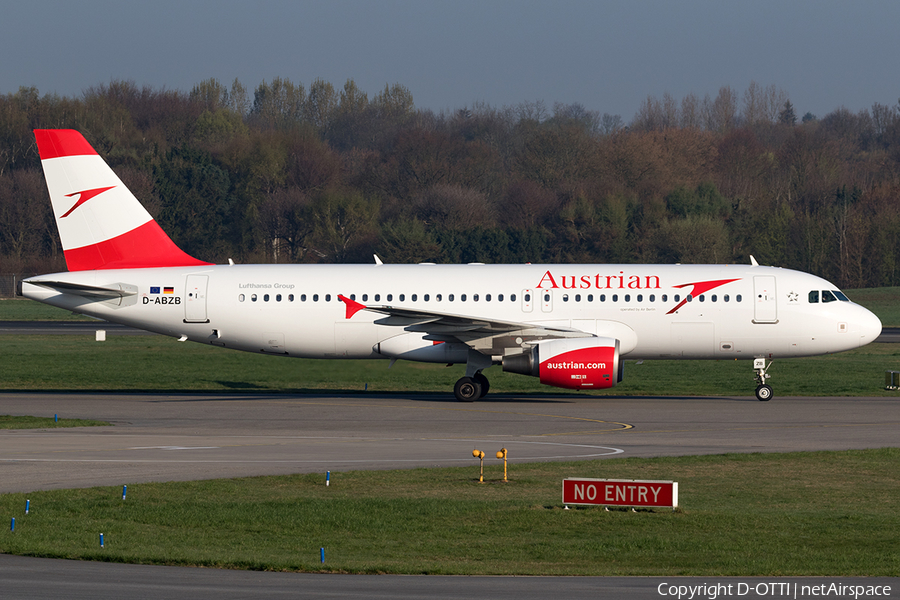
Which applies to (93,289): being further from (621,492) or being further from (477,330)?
(621,492)

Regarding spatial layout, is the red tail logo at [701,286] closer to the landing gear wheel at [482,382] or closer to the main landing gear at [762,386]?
the main landing gear at [762,386]

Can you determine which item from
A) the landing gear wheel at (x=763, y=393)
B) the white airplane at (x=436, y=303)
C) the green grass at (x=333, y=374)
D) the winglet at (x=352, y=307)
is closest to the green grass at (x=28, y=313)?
the green grass at (x=333, y=374)

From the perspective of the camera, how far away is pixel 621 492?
61.0ft

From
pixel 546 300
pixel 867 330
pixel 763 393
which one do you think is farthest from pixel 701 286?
pixel 867 330

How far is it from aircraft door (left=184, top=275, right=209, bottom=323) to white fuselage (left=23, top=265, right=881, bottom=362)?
4 centimetres

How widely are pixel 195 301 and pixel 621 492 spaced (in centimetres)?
2308

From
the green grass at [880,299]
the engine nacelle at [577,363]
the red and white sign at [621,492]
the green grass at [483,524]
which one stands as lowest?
the green grass at [483,524]

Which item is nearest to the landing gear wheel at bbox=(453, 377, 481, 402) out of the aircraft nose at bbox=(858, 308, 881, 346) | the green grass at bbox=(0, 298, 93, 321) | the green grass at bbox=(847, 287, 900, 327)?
the aircraft nose at bbox=(858, 308, 881, 346)

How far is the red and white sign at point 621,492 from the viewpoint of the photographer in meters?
18.4

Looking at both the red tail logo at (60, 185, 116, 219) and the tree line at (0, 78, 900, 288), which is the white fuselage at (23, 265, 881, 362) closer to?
the red tail logo at (60, 185, 116, 219)

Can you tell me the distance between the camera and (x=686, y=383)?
44.8 m

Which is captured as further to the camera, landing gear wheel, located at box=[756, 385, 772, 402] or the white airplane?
landing gear wheel, located at box=[756, 385, 772, 402]

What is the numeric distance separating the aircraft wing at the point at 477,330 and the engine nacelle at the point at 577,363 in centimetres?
103

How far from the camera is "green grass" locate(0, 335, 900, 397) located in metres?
40.5
